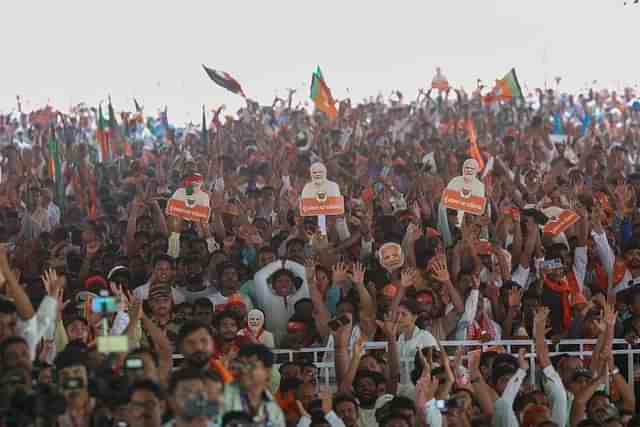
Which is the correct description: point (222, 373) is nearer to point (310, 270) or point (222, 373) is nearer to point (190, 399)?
point (190, 399)

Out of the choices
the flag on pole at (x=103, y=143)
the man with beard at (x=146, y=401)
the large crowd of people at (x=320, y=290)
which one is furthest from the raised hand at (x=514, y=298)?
the flag on pole at (x=103, y=143)

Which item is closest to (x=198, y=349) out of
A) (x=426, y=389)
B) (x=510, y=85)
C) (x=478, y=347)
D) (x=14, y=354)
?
(x=14, y=354)

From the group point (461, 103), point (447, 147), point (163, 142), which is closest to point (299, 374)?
point (447, 147)

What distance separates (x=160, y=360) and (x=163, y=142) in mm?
15560

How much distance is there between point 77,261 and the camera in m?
13.5

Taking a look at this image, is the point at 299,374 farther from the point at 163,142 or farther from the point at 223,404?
the point at 163,142

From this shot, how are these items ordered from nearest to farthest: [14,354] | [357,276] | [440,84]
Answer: [14,354] < [357,276] < [440,84]

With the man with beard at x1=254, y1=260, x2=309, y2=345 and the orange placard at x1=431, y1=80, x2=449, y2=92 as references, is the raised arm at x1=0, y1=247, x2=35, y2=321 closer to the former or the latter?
the man with beard at x1=254, y1=260, x2=309, y2=345

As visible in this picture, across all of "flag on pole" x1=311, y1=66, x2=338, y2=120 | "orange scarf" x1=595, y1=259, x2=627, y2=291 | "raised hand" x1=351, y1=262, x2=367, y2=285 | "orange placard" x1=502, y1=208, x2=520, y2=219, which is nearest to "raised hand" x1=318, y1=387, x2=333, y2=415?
"raised hand" x1=351, y1=262, x2=367, y2=285

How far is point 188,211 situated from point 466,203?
2.36m

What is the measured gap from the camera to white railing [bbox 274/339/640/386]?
1113 centimetres

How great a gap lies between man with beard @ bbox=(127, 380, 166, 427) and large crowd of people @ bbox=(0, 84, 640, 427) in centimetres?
1

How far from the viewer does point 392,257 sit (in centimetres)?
1259

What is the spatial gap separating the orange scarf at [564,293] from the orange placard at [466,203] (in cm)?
144
